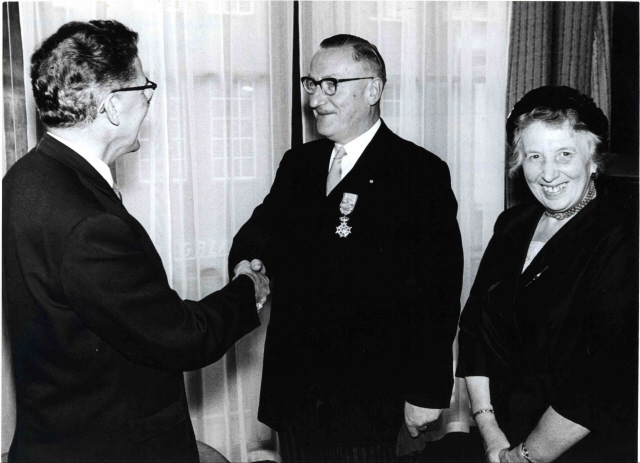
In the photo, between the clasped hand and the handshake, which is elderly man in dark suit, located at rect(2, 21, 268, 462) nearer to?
the handshake

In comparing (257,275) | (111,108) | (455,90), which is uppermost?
(455,90)

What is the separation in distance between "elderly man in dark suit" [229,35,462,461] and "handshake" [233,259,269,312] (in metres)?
0.09

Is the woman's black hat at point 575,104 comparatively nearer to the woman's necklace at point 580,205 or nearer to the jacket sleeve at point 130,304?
the woman's necklace at point 580,205

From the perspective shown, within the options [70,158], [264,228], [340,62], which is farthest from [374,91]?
[70,158]

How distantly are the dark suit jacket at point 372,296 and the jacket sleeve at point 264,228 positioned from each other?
0.15m

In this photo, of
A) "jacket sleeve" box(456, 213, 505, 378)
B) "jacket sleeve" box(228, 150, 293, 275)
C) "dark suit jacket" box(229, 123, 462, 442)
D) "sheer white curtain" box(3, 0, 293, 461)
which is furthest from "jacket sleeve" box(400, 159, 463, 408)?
"sheer white curtain" box(3, 0, 293, 461)

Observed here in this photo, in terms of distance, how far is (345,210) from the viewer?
214 cm

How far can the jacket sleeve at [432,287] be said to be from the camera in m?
2.03

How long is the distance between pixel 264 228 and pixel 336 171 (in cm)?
39

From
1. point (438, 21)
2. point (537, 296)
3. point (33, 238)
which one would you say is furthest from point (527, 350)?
point (438, 21)

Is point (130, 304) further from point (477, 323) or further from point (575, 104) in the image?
point (575, 104)

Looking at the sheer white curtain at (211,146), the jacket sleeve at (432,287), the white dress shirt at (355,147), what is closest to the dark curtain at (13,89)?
the sheer white curtain at (211,146)

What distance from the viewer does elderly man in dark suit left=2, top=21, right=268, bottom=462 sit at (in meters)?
1.42

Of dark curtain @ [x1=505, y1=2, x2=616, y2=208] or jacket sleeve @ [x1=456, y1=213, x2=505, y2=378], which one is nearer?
jacket sleeve @ [x1=456, y1=213, x2=505, y2=378]
